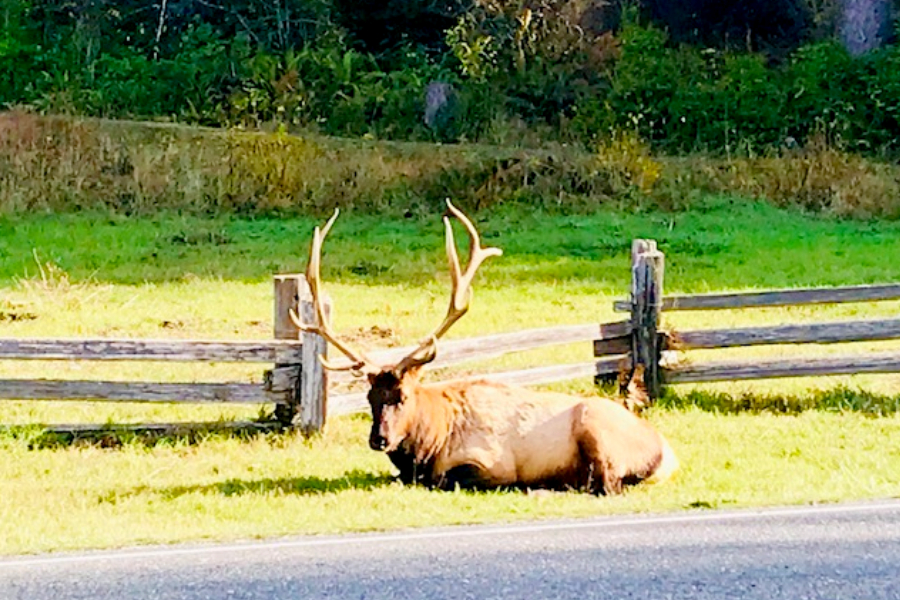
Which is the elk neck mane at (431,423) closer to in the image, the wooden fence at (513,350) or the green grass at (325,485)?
the green grass at (325,485)

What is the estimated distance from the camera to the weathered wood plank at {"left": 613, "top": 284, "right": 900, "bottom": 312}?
13.2 metres

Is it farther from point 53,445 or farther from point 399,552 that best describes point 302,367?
point 399,552

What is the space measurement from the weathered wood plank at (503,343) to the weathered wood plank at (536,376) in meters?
0.18

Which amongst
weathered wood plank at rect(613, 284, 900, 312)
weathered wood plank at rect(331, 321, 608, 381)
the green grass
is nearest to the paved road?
the green grass

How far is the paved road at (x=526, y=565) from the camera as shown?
693 centimetres

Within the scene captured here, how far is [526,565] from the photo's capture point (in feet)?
24.3

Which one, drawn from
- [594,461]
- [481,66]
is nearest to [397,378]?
[594,461]

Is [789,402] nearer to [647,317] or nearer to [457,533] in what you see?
[647,317]

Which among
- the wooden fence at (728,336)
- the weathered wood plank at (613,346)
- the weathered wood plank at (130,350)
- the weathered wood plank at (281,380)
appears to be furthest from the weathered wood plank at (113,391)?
the wooden fence at (728,336)

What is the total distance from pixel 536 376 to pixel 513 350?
1.34 feet

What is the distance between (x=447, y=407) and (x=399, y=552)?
2348 millimetres

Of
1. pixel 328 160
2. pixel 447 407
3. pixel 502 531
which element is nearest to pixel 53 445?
pixel 447 407

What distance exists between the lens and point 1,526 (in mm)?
8812

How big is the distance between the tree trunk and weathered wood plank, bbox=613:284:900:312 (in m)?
20.0
